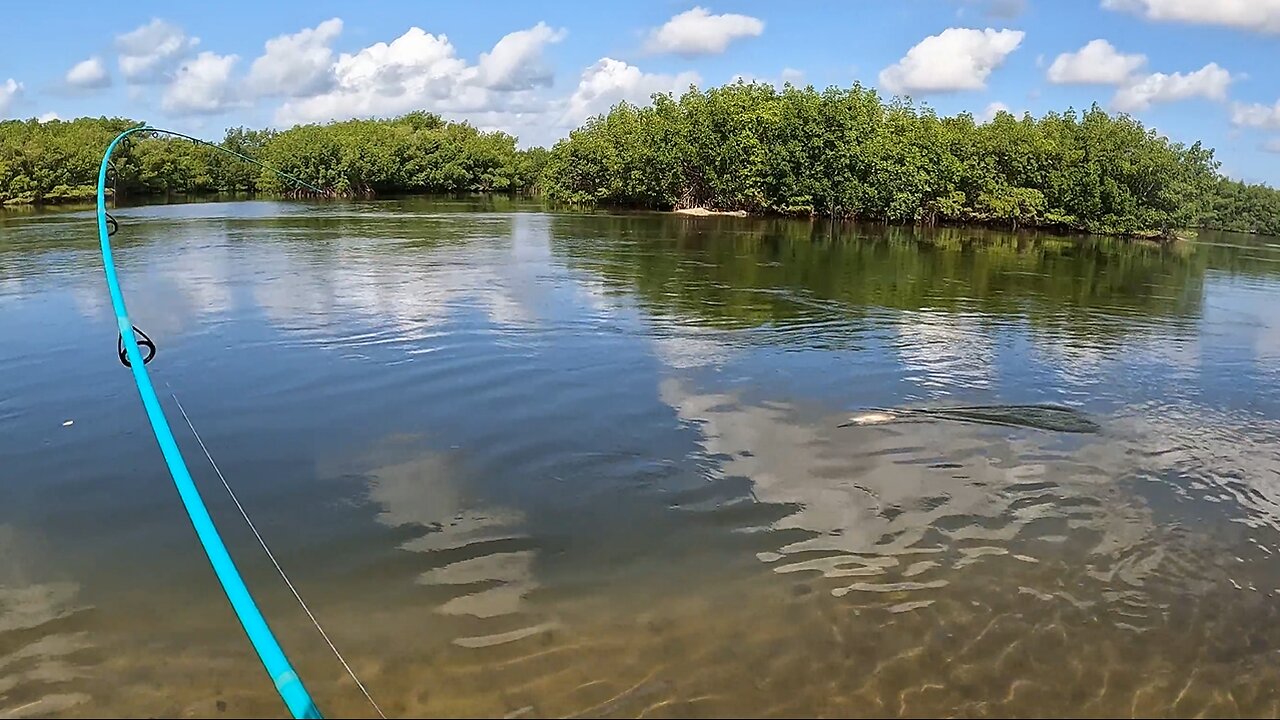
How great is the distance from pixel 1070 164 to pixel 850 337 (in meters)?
48.6

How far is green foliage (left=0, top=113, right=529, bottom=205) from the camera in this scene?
238ft

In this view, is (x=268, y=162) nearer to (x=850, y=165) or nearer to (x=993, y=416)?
(x=850, y=165)

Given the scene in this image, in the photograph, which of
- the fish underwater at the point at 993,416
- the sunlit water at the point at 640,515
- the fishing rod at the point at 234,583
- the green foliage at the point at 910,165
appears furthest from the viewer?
the green foliage at the point at 910,165

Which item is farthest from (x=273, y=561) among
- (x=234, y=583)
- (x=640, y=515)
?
(x=234, y=583)

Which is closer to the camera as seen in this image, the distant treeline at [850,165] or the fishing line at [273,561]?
the fishing line at [273,561]

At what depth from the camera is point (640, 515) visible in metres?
8.78

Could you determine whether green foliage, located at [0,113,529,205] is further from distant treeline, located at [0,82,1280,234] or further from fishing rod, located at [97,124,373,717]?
fishing rod, located at [97,124,373,717]

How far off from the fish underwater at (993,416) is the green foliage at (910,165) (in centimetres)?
4941

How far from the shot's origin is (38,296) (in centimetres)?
2048

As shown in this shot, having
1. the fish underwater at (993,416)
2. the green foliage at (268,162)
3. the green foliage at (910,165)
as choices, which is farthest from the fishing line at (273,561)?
the green foliage at (268,162)

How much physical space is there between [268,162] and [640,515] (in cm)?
7941

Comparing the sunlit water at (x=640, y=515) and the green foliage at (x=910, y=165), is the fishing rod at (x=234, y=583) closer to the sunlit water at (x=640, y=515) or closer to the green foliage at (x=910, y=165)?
the sunlit water at (x=640, y=515)

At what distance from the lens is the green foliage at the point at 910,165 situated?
5694 cm

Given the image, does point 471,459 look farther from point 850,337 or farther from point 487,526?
point 850,337
